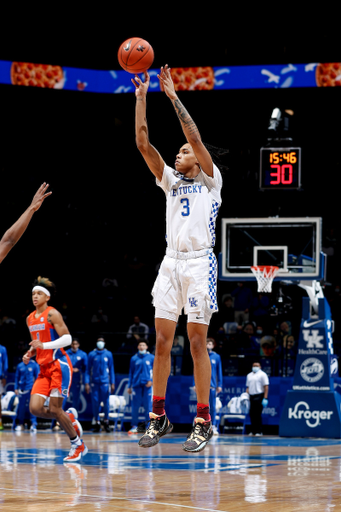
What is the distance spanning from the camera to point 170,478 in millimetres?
8117

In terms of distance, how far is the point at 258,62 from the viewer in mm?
21922

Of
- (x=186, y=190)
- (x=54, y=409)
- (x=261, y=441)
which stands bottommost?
(x=261, y=441)

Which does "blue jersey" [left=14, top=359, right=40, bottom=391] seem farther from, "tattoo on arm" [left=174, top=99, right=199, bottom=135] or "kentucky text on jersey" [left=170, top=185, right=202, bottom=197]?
"tattoo on arm" [left=174, top=99, right=199, bottom=135]

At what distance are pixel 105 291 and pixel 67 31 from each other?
8267 millimetres

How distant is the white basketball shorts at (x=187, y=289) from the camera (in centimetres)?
617

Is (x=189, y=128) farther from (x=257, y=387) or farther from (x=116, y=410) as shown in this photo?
(x=116, y=410)

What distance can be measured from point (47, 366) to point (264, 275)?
5892mm

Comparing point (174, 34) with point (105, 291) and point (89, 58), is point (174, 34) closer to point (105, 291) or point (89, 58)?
point (89, 58)

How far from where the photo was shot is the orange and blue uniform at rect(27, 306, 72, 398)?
33.3 ft

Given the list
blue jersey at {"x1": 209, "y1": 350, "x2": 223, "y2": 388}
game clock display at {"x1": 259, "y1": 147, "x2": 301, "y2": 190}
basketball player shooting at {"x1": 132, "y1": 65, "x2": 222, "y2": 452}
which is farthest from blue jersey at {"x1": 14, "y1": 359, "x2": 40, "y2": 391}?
basketball player shooting at {"x1": 132, "y1": 65, "x2": 222, "y2": 452}

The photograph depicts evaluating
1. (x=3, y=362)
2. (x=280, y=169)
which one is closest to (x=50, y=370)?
(x=280, y=169)

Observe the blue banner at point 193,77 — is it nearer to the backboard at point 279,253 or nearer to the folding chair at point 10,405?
the backboard at point 279,253

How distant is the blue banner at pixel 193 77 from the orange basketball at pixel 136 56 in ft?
50.8

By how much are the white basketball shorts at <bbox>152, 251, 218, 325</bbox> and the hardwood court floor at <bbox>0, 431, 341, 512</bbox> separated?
61.7 inches
